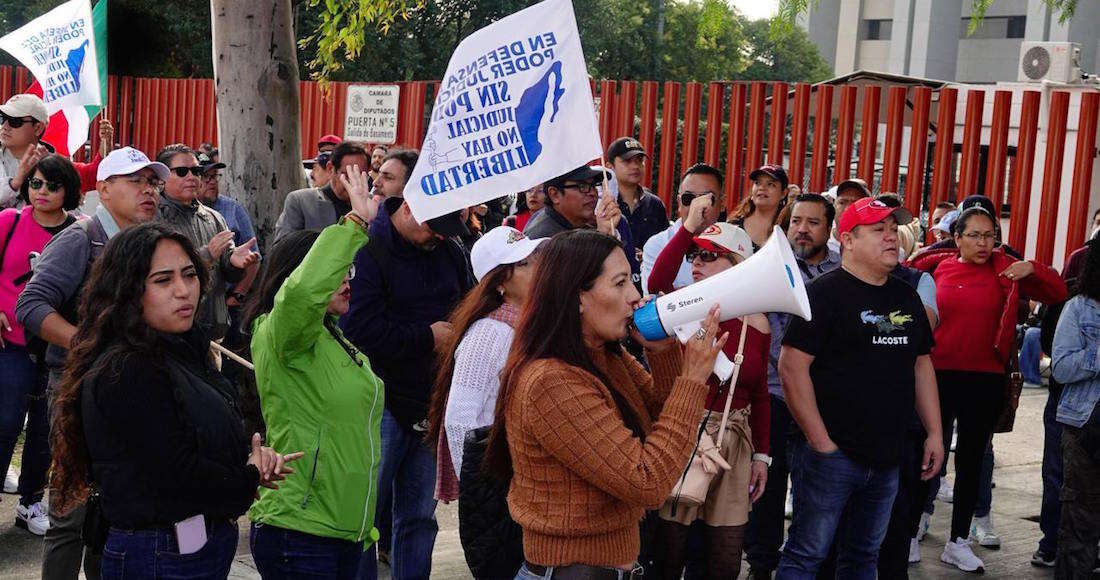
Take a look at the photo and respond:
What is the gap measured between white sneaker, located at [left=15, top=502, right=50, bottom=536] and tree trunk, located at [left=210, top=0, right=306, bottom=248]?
297 cm

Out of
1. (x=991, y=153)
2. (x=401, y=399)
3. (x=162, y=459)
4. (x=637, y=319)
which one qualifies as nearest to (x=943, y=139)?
(x=991, y=153)

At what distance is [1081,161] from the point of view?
9.09 m

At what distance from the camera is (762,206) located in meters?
7.83

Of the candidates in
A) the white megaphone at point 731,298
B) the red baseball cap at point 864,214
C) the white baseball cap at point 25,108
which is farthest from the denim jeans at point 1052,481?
the white baseball cap at point 25,108

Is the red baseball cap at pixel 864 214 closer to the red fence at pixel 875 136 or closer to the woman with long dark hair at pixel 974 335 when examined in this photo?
the woman with long dark hair at pixel 974 335

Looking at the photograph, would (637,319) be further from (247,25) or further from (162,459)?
(247,25)

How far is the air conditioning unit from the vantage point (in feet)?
51.0

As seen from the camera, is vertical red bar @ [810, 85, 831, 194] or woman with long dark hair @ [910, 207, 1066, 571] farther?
vertical red bar @ [810, 85, 831, 194]

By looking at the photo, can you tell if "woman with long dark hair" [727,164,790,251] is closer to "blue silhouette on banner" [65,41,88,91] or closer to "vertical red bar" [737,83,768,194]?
"vertical red bar" [737,83,768,194]

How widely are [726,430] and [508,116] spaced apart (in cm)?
163

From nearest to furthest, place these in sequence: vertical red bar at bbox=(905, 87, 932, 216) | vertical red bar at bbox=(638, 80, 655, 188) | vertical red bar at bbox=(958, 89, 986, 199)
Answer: vertical red bar at bbox=(958, 89, 986, 199), vertical red bar at bbox=(905, 87, 932, 216), vertical red bar at bbox=(638, 80, 655, 188)

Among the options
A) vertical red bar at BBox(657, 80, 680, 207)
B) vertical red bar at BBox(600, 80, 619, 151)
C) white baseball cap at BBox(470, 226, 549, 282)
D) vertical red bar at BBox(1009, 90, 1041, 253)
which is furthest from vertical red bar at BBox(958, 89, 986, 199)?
white baseball cap at BBox(470, 226, 549, 282)

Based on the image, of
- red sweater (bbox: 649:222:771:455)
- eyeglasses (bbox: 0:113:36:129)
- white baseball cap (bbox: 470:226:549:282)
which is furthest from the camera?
eyeglasses (bbox: 0:113:36:129)

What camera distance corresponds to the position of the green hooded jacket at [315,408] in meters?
4.20
